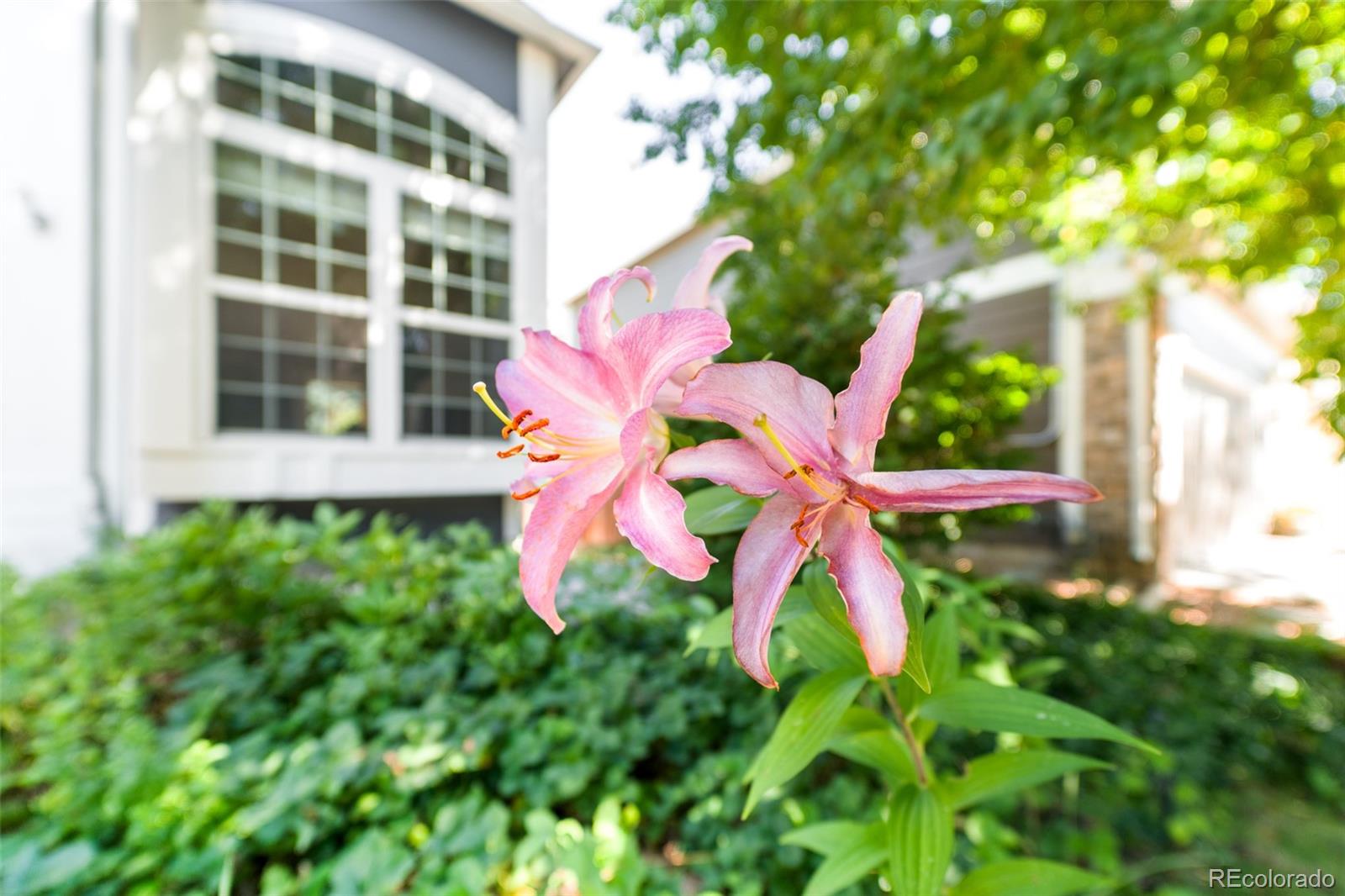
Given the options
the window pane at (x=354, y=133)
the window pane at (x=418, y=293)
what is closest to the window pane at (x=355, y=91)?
the window pane at (x=354, y=133)

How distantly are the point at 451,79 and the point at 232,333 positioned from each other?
7.45 ft

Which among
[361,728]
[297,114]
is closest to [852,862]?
[361,728]

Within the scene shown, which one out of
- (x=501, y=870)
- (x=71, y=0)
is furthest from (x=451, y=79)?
(x=501, y=870)

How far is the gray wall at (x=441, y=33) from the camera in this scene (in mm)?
3742

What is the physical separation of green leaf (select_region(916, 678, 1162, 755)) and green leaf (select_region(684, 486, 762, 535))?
0.92 feet

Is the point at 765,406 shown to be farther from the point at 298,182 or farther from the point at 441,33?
the point at 298,182

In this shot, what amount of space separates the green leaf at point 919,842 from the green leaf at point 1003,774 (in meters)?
0.07

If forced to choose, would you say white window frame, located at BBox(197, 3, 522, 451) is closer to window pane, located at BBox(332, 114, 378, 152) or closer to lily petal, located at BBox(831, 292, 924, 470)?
window pane, located at BBox(332, 114, 378, 152)

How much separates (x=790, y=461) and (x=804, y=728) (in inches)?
11.0

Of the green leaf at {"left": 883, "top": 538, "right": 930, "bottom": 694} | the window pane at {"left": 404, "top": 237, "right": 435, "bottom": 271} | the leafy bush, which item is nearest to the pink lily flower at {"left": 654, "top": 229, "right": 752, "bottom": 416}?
the green leaf at {"left": 883, "top": 538, "right": 930, "bottom": 694}

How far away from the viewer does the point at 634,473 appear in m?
0.37

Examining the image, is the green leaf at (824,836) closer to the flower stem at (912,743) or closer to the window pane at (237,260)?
the flower stem at (912,743)

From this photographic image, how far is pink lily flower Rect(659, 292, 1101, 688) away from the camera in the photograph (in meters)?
0.31

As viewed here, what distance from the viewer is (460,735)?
1456mm
